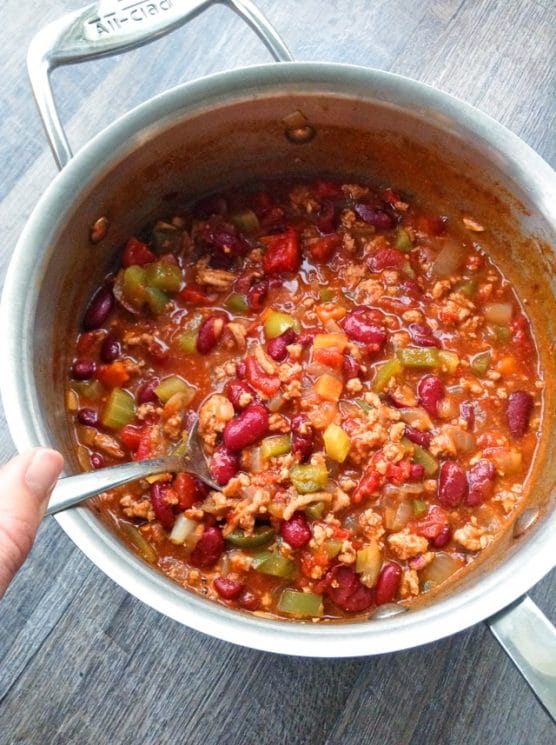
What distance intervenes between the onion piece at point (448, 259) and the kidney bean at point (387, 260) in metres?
0.15

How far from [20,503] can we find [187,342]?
113 centimetres

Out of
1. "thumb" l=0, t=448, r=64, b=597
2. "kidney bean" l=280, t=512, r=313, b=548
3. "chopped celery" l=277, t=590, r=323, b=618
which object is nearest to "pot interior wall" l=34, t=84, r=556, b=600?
"thumb" l=0, t=448, r=64, b=597

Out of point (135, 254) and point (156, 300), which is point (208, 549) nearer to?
point (156, 300)

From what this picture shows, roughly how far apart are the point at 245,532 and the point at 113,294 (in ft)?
3.48

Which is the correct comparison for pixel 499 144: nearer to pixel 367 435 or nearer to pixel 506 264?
pixel 506 264

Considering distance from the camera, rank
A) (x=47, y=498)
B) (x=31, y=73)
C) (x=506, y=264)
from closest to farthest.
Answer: (x=47, y=498) < (x=31, y=73) < (x=506, y=264)

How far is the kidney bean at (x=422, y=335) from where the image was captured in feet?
9.74

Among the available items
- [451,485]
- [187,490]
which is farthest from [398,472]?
[187,490]

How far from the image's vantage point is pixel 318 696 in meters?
2.87

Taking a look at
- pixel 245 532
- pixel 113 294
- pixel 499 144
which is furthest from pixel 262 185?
pixel 245 532

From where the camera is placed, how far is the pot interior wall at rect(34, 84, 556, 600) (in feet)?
8.59

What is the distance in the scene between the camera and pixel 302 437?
9.11ft

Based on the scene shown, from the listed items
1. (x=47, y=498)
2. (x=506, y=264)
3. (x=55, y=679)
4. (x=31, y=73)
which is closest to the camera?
(x=47, y=498)

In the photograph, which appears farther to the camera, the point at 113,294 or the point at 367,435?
the point at 113,294
